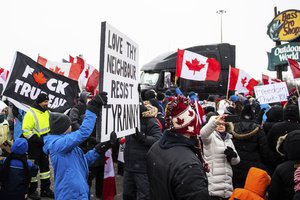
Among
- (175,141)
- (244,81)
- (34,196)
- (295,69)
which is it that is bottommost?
(34,196)

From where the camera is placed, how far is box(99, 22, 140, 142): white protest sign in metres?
3.04

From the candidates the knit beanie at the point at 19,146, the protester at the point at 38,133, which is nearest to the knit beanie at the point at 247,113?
the knit beanie at the point at 19,146

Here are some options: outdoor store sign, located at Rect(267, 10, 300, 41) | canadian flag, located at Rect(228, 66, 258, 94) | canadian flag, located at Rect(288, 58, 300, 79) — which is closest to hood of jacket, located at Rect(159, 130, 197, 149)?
canadian flag, located at Rect(288, 58, 300, 79)

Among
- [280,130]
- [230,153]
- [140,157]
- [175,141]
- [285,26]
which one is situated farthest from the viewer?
[285,26]

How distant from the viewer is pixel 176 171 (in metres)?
2.29

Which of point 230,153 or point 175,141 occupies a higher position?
point 175,141

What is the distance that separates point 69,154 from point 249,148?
8.13ft

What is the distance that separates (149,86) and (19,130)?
8.57m

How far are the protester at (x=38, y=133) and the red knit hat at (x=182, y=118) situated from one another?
361cm

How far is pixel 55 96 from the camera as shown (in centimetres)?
564

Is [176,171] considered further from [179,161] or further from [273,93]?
[273,93]

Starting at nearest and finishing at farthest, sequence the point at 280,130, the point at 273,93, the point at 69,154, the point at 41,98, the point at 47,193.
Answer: the point at 69,154 < the point at 280,130 < the point at 41,98 < the point at 47,193 < the point at 273,93

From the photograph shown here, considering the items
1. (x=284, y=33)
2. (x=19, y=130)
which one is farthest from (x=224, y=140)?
(x=284, y=33)

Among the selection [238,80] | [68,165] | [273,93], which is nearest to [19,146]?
[68,165]
